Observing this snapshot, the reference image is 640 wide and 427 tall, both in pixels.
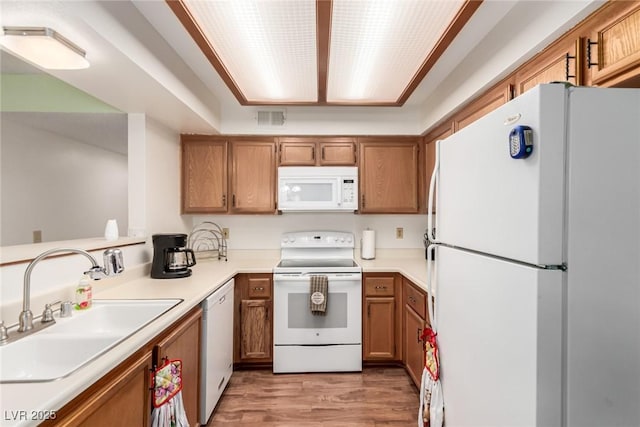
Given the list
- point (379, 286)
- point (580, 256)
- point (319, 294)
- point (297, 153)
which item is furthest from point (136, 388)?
point (297, 153)

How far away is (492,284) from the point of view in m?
1.06

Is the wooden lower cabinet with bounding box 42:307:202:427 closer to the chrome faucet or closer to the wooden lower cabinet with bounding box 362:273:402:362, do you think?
the chrome faucet

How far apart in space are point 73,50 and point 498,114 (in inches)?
70.7

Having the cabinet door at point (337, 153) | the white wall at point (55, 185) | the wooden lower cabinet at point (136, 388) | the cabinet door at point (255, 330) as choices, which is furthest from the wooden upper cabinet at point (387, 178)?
the white wall at point (55, 185)

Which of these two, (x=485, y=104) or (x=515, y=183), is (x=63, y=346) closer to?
(x=515, y=183)

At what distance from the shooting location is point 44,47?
1275mm

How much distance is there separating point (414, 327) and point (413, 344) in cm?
15

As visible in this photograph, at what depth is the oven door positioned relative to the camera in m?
2.50

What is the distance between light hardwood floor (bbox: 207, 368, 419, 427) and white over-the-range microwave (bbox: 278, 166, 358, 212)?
149 cm

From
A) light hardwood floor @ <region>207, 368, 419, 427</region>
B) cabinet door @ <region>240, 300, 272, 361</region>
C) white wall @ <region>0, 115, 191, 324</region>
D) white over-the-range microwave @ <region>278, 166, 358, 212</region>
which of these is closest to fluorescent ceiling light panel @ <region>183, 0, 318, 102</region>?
white over-the-range microwave @ <region>278, 166, 358, 212</region>

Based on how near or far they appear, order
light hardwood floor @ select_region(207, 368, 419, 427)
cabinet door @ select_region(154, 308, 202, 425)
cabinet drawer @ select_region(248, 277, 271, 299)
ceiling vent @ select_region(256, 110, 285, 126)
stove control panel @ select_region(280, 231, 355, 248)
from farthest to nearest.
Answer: stove control panel @ select_region(280, 231, 355, 248) < ceiling vent @ select_region(256, 110, 285, 126) < cabinet drawer @ select_region(248, 277, 271, 299) < light hardwood floor @ select_region(207, 368, 419, 427) < cabinet door @ select_region(154, 308, 202, 425)

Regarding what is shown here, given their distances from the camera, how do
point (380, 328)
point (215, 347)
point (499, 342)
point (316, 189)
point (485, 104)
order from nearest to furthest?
1. point (499, 342)
2. point (485, 104)
3. point (215, 347)
4. point (380, 328)
5. point (316, 189)

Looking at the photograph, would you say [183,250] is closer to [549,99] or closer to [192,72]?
[192,72]

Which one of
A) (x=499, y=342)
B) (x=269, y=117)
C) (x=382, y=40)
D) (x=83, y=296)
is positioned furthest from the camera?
(x=269, y=117)
